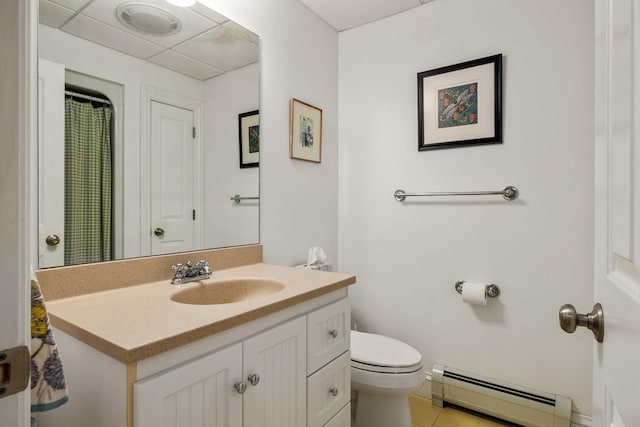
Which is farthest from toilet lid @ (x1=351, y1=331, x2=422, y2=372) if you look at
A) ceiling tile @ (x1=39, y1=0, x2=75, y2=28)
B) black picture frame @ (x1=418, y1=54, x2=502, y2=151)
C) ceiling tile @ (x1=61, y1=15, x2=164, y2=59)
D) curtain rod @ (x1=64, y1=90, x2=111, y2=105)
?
ceiling tile @ (x1=39, y1=0, x2=75, y2=28)

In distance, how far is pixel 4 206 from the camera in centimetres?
35

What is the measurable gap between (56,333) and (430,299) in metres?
1.68

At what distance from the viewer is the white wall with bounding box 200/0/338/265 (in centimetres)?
167

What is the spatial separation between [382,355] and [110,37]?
5.45ft

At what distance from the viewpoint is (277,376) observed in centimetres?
95

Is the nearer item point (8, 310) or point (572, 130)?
point (8, 310)

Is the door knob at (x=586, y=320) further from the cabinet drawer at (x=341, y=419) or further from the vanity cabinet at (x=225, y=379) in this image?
the cabinet drawer at (x=341, y=419)

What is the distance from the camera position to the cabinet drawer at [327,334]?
109cm

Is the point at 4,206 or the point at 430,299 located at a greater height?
the point at 4,206

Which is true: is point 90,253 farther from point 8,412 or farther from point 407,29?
point 407,29

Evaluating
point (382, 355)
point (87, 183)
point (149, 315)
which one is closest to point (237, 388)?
point (149, 315)

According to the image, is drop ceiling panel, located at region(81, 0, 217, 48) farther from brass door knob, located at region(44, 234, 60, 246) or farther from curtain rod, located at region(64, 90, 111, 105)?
brass door knob, located at region(44, 234, 60, 246)

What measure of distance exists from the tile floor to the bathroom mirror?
1284 mm

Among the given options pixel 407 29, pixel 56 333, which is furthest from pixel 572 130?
pixel 56 333
